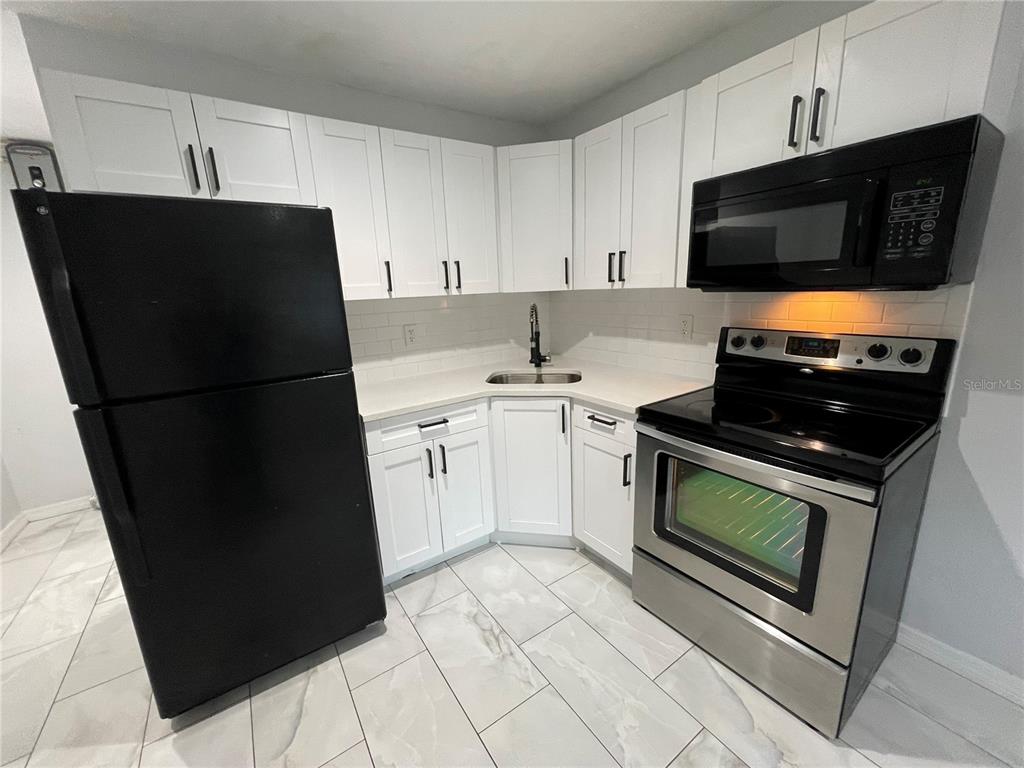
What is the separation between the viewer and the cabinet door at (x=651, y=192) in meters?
1.76

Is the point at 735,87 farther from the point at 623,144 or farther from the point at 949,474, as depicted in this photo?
the point at 949,474

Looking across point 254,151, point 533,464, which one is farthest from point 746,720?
point 254,151

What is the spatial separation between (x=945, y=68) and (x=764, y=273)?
0.64 meters

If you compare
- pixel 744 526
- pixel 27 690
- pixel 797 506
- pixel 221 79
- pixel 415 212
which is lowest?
pixel 27 690

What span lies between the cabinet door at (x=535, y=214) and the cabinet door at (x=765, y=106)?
0.83 metres

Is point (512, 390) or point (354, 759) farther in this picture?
point (512, 390)

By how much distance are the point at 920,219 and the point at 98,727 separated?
309 centimetres

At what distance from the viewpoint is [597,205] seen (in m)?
2.12

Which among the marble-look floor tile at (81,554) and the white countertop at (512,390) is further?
the marble-look floor tile at (81,554)

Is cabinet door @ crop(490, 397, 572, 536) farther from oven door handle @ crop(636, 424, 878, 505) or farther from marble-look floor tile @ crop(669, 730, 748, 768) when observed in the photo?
marble-look floor tile @ crop(669, 730, 748, 768)

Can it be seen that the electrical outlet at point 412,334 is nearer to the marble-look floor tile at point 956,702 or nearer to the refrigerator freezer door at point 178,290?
the refrigerator freezer door at point 178,290

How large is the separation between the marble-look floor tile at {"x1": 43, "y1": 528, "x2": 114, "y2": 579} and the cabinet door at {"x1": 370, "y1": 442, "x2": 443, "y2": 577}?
1650 mm

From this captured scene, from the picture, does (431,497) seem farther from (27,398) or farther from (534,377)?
(27,398)

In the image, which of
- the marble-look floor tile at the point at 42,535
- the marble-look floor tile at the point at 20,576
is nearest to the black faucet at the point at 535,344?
the marble-look floor tile at the point at 20,576
